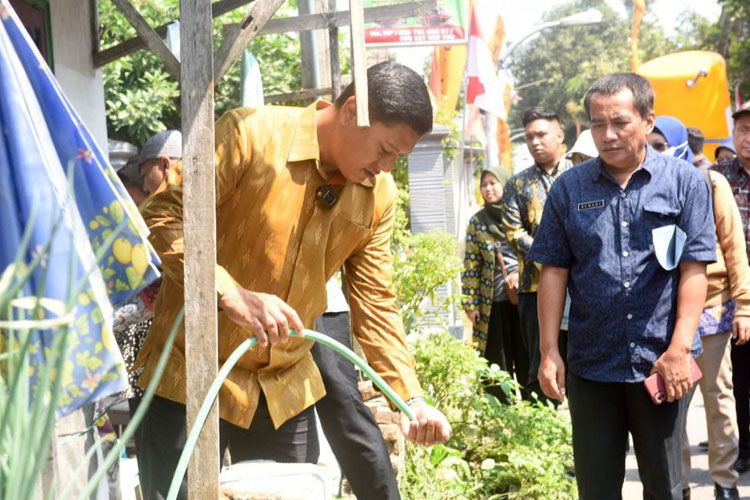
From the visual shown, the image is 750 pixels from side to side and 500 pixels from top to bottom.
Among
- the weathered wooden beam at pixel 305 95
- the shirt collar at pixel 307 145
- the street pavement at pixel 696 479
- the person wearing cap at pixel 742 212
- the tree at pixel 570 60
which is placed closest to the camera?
the shirt collar at pixel 307 145

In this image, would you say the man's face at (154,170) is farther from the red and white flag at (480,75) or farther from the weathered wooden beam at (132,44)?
the red and white flag at (480,75)

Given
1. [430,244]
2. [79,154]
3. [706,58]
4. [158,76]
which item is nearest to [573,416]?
[79,154]

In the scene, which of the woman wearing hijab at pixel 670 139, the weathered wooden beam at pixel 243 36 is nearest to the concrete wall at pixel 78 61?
the woman wearing hijab at pixel 670 139

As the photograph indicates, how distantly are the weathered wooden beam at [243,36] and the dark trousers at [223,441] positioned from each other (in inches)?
42.5

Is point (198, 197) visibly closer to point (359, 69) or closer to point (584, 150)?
point (359, 69)

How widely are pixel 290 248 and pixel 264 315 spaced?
59 cm

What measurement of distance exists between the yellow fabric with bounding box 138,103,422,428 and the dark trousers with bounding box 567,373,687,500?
3.23ft

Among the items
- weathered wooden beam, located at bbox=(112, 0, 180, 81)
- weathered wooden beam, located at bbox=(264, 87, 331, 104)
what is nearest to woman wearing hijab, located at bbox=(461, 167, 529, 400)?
weathered wooden beam, located at bbox=(264, 87, 331, 104)

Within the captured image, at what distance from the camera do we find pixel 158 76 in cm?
1483

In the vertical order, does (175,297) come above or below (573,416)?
above

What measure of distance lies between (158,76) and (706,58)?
333 inches

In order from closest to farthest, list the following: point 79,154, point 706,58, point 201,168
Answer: point 79,154 → point 201,168 → point 706,58

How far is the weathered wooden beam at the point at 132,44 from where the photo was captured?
5.91m

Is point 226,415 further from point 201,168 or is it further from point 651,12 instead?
point 651,12
